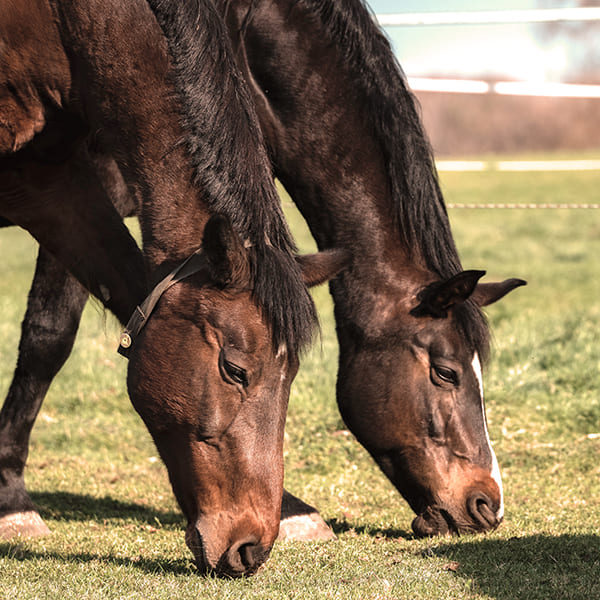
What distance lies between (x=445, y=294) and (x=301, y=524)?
3.97ft

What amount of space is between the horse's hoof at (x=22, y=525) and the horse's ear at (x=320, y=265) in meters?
1.84

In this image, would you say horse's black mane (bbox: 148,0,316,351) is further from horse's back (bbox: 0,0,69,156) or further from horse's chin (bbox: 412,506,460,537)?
horse's chin (bbox: 412,506,460,537)

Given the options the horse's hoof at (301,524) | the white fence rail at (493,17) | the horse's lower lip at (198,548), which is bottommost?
the horse's hoof at (301,524)

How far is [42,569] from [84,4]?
204 centimetres

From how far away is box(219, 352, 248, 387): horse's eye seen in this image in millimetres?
3225

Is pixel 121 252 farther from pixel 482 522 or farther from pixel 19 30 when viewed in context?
pixel 482 522

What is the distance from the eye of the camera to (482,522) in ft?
13.4

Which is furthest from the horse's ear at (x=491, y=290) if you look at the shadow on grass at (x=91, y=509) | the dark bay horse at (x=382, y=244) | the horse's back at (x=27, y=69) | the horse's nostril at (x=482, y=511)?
the horse's back at (x=27, y=69)

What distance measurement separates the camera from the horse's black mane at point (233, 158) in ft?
10.5

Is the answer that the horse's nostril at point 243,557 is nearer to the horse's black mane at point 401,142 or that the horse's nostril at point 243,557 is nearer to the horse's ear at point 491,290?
the horse's black mane at point 401,142

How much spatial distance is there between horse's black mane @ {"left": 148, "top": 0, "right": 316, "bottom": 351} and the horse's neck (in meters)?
1.03

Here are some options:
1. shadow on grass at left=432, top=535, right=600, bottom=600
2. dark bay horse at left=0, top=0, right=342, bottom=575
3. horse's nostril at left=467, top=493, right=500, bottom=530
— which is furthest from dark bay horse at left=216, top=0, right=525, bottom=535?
dark bay horse at left=0, top=0, right=342, bottom=575

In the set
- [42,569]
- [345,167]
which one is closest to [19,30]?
[345,167]

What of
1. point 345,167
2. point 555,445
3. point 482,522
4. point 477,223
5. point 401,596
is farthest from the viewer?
point 477,223
